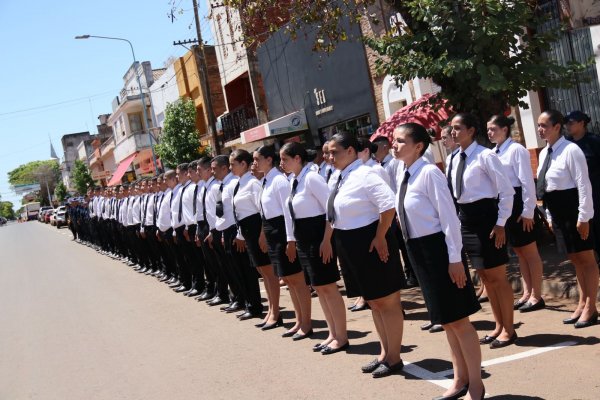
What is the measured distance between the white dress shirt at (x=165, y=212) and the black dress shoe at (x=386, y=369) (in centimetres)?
779

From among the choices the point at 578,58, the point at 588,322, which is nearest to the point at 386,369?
Answer: the point at 588,322

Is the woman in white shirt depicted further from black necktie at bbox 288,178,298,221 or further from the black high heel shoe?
black necktie at bbox 288,178,298,221

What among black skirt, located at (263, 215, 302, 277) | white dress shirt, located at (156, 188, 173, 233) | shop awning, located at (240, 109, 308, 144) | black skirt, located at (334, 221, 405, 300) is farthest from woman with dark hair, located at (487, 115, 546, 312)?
shop awning, located at (240, 109, 308, 144)

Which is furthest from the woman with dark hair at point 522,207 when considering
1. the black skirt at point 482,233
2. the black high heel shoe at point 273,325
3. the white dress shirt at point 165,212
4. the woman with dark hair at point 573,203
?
the white dress shirt at point 165,212

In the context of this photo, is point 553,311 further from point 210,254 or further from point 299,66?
point 299,66

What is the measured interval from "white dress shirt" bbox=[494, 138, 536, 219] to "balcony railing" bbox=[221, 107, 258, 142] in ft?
81.9

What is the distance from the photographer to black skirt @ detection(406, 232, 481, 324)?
516cm

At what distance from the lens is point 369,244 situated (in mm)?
6215

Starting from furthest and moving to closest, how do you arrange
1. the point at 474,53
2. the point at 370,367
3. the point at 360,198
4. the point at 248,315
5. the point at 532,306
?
the point at 248,315 → the point at 474,53 → the point at 532,306 → the point at 370,367 → the point at 360,198

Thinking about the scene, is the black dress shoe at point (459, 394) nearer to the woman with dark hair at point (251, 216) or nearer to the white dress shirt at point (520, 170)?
the white dress shirt at point (520, 170)

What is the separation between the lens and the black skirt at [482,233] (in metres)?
6.44

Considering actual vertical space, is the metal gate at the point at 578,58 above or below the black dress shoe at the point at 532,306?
above

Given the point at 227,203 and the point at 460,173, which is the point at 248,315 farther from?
the point at 460,173

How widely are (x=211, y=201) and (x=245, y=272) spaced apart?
117 centimetres
